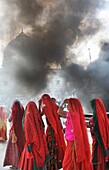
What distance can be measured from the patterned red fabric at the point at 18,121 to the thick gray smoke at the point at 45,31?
193 inches

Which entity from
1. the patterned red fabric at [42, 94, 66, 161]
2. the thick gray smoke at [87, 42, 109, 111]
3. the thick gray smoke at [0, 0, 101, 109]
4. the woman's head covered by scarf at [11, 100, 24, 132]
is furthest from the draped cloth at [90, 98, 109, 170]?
the thick gray smoke at [87, 42, 109, 111]

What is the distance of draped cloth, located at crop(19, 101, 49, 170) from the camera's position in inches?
101

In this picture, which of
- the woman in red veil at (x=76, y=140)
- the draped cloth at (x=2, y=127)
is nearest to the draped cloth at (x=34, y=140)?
the woman in red veil at (x=76, y=140)

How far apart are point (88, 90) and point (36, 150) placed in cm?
660

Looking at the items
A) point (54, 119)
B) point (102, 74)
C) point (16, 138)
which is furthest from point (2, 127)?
point (102, 74)

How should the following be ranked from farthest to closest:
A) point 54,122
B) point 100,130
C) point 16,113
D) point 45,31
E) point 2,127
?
1. point 45,31
2. point 2,127
3. point 16,113
4. point 54,122
5. point 100,130

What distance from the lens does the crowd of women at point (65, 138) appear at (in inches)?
101

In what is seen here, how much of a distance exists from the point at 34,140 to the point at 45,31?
5806mm

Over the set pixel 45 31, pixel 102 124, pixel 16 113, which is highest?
pixel 45 31

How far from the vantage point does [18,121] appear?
3252mm

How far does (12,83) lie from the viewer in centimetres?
816

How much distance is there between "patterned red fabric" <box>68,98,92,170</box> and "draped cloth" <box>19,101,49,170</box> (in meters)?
0.41

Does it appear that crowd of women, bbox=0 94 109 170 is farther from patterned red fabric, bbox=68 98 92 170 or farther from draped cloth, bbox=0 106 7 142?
draped cloth, bbox=0 106 7 142

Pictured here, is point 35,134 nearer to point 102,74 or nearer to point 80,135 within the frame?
point 80,135
